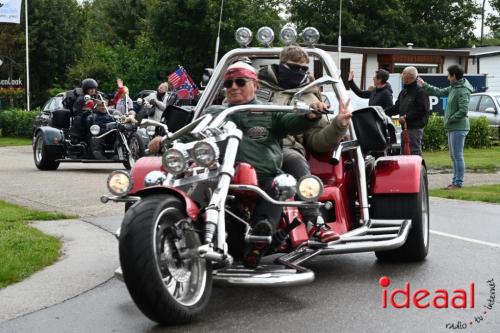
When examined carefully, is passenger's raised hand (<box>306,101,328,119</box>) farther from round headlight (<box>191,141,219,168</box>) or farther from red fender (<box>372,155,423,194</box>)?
red fender (<box>372,155,423,194</box>)

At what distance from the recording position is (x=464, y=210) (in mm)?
11617

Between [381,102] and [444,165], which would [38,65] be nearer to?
[444,165]

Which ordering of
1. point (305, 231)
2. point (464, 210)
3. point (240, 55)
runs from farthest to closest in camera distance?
point (464, 210), point (240, 55), point (305, 231)

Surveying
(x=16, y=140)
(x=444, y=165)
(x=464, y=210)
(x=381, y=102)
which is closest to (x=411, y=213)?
(x=464, y=210)

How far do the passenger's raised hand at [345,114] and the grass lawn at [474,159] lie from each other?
40.9 feet

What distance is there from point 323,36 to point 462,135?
130 feet

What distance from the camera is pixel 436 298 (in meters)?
6.36

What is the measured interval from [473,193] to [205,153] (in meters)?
Answer: 8.66

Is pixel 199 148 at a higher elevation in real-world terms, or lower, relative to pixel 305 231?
higher

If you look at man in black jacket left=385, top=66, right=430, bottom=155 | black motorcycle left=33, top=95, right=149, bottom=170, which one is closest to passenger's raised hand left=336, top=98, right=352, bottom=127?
man in black jacket left=385, top=66, right=430, bottom=155

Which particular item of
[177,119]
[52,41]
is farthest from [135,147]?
[52,41]

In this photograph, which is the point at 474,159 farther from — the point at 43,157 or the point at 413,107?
the point at 43,157

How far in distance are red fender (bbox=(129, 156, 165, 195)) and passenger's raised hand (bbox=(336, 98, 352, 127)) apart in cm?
155

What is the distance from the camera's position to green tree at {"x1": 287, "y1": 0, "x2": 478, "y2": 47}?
5359cm
